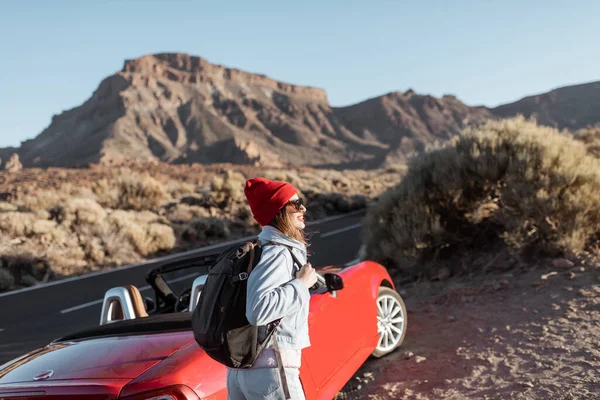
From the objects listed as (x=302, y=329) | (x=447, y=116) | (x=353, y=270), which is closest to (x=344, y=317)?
(x=353, y=270)

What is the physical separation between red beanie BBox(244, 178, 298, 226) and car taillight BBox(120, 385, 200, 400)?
0.92 meters

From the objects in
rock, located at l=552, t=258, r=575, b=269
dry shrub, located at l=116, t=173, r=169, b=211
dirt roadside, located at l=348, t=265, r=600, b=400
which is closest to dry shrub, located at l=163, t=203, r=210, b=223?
dry shrub, located at l=116, t=173, r=169, b=211

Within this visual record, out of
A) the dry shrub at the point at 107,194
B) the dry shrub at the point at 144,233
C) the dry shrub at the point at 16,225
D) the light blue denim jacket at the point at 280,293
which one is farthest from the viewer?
the dry shrub at the point at 107,194

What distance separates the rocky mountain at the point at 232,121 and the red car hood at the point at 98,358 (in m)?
88.8

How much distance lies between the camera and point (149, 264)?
45.6 feet

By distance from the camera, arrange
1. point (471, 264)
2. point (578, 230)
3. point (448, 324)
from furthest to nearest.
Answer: point (471, 264) → point (578, 230) → point (448, 324)

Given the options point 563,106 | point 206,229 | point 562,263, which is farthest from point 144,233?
point 563,106

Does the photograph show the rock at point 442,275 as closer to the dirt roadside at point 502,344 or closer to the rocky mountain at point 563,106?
the dirt roadside at point 502,344

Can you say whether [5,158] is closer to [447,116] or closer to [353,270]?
[447,116]

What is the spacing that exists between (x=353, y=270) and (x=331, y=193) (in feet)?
71.0

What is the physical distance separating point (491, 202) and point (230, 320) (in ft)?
24.0

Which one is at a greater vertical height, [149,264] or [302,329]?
[302,329]

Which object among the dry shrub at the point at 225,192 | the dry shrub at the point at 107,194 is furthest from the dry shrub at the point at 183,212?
the dry shrub at the point at 107,194

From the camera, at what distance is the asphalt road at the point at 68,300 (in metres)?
7.76
